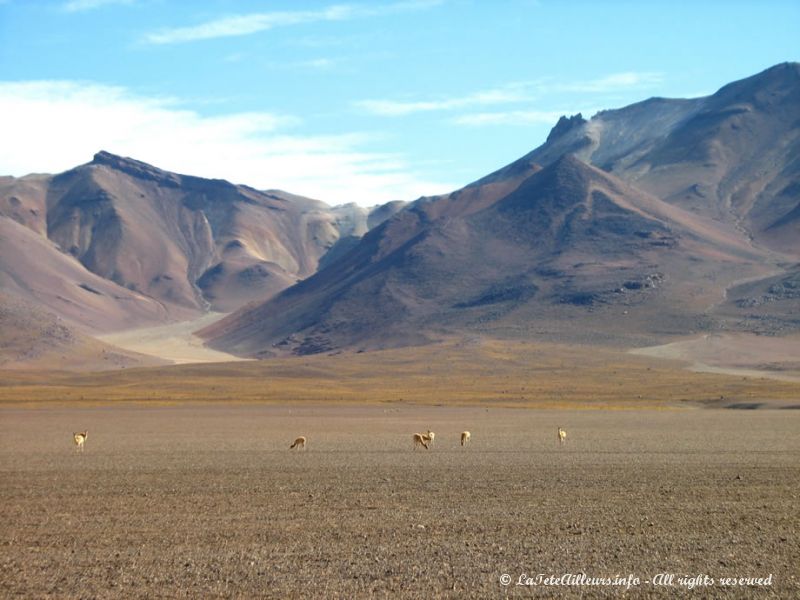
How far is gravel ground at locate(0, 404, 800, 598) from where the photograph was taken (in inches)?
717

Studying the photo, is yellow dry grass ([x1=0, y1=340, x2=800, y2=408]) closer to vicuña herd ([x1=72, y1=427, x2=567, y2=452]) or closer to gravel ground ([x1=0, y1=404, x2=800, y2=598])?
vicuña herd ([x1=72, y1=427, x2=567, y2=452])

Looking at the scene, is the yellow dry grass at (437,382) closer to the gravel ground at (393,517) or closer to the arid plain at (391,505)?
the arid plain at (391,505)

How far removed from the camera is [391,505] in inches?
1011

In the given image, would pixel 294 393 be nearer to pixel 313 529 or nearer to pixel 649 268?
pixel 313 529

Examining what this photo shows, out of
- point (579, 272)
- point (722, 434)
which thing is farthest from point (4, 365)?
point (722, 434)

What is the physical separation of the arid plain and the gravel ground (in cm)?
7

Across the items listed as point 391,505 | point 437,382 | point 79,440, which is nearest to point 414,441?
point 79,440

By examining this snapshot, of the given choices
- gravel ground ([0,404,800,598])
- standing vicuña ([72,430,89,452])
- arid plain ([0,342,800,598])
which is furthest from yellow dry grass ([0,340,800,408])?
gravel ground ([0,404,800,598])

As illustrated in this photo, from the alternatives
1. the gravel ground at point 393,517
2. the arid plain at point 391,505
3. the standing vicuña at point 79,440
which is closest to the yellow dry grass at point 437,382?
the arid plain at point 391,505

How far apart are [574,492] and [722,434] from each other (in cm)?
2426

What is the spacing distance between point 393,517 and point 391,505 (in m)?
1.80

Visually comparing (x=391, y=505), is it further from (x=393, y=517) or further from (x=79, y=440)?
(x=79, y=440)

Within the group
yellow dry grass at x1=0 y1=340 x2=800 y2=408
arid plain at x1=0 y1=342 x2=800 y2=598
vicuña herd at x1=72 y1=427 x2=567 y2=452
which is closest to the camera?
arid plain at x1=0 y1=342 x2=800 y2=598

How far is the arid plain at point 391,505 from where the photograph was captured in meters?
18.5
